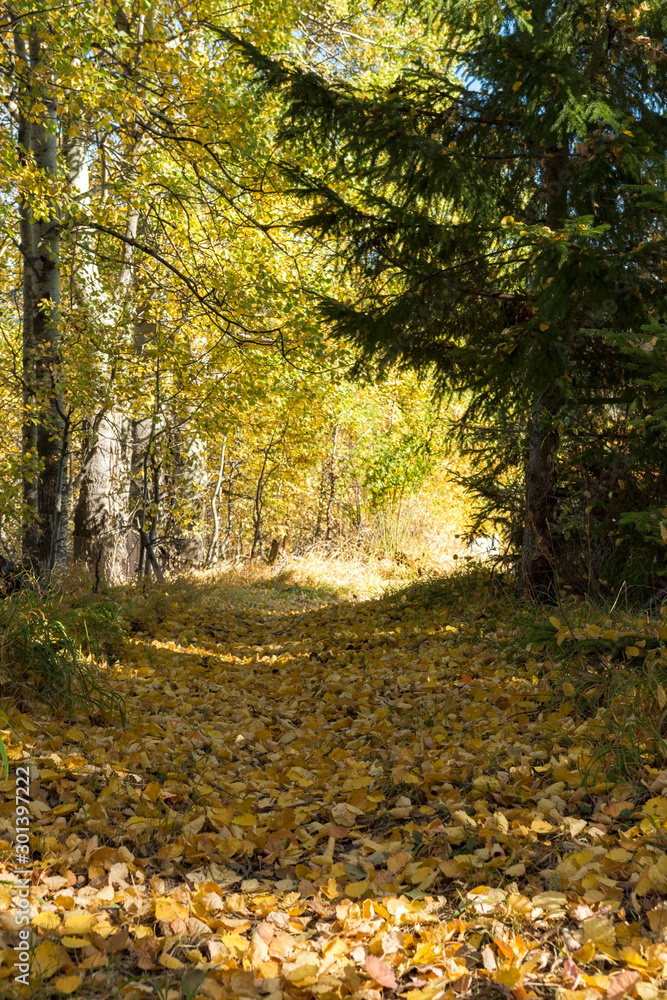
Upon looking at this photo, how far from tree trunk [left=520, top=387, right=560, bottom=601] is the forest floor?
0.78 metres

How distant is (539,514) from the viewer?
553cm

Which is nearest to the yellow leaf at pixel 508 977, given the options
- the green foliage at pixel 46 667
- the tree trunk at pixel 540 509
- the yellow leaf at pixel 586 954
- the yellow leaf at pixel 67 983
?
the yellow leaf at pixel 586 954

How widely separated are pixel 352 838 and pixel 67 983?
131cm

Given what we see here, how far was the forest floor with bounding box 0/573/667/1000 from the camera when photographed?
203 cm

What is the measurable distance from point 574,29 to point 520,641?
3.79 m

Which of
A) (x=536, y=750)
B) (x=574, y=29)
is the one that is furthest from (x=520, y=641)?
(x=574, y=29)

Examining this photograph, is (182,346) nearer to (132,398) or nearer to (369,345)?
(132,398)

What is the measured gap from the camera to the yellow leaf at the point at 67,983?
1.89 m

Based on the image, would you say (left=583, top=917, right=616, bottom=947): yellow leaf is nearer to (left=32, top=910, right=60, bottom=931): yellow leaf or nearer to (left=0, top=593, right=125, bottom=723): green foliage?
(left=32, top=910, right=60, bottom=931): yellow leaf

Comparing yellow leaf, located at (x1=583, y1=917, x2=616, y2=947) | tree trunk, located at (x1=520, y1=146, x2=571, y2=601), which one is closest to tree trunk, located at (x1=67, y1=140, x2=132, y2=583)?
tree trunk, located at (x1=520, y1=146, x2=571, y2=601)

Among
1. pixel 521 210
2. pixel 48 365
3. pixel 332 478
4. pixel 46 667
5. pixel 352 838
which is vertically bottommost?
pixel 352 838

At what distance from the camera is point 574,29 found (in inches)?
179

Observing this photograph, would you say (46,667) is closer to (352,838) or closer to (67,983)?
(352,838)

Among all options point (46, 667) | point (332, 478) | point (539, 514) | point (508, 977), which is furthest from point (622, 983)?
point (332, 478)
